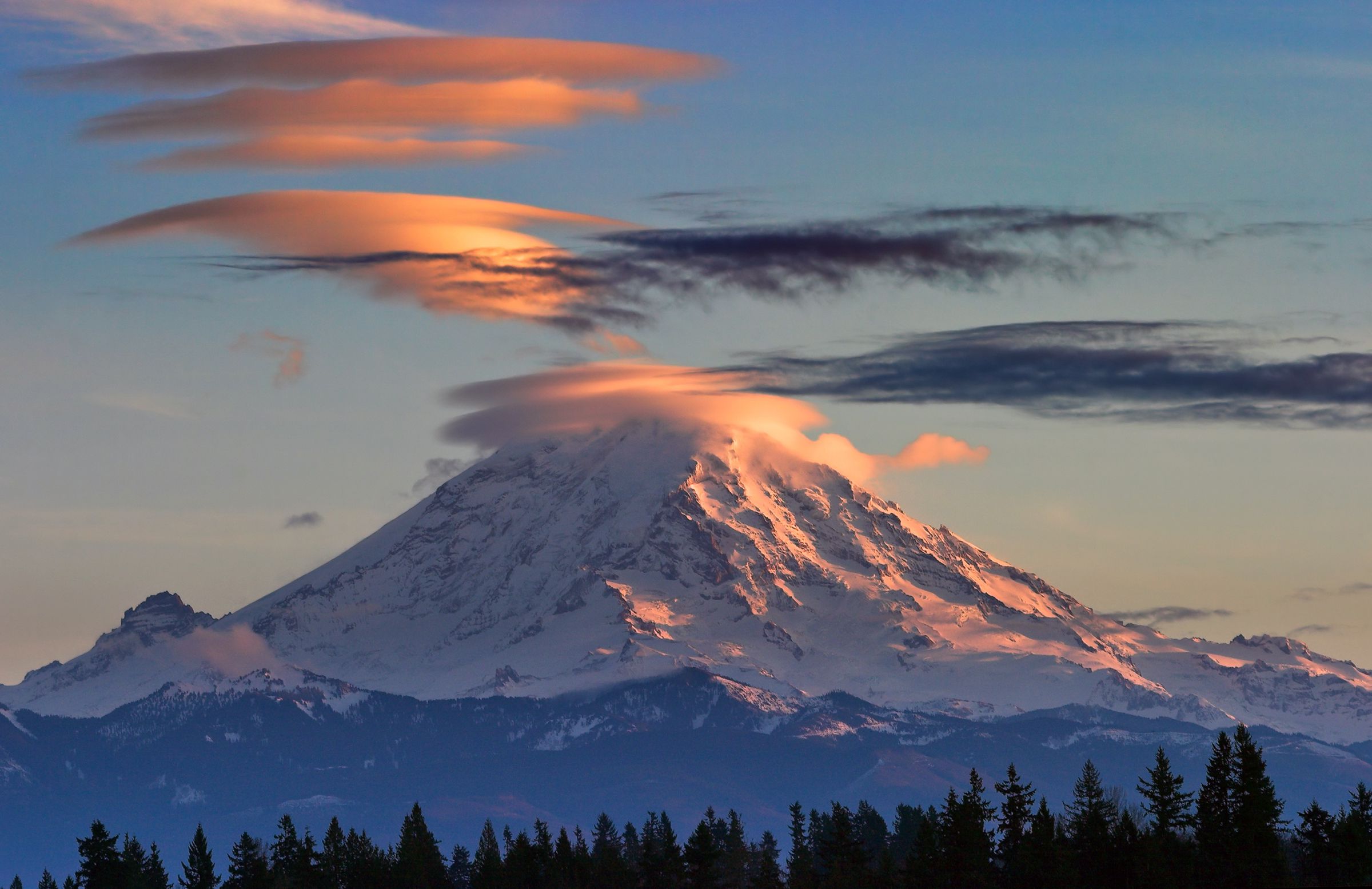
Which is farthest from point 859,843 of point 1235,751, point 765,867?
point 1235,751

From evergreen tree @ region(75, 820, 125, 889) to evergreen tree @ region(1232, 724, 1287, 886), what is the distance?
288 feet

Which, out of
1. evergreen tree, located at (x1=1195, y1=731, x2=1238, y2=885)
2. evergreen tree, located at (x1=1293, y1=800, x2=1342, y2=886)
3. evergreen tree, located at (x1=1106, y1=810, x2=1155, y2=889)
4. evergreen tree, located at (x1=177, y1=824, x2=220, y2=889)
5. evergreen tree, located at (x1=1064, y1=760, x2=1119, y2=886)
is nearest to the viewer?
evergreen tree, located at (x1=1195, y1=731, x2=1238, y2=885)

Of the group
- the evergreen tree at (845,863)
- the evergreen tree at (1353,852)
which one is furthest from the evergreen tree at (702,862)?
the evergreen tree at (1353,852)

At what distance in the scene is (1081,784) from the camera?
593 ft

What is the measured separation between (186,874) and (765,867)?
49777 millimetres

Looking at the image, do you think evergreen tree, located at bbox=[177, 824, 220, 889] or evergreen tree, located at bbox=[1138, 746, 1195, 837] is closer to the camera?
evergreen tree, located at bbox=[1138, 746, 1195, 837]

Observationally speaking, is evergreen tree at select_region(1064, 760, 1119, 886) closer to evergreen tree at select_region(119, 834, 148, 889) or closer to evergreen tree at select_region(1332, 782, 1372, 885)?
evergreen tree at select_region(1332, 782, 1372, 885)

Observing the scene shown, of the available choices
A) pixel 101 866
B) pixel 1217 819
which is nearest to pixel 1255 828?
pixel 1217 819

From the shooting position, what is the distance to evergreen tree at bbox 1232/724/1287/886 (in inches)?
5650

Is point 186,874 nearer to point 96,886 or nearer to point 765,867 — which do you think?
point 96,886

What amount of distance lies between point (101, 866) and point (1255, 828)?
9119 centimetres

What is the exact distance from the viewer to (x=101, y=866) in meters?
182

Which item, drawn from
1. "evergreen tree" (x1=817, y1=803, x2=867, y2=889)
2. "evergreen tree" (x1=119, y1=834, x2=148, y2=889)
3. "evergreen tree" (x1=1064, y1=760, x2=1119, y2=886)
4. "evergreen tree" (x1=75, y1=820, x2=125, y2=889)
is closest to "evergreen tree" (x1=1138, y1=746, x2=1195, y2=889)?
"evergreen tree" (x1=1064, y1=760, x2=1119, y2=886)

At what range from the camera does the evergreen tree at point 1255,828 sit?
5650 inches
